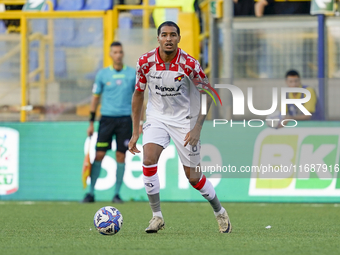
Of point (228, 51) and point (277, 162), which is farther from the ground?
point (228, 51)

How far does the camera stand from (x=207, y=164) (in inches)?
426

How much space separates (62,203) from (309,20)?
5.30 meters

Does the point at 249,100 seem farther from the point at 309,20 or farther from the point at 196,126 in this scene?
the point at 196,126

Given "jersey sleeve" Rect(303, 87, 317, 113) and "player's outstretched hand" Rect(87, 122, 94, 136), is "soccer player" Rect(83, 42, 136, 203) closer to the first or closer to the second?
"player's outstretched hand" Rect(87, 122, 94, 136)

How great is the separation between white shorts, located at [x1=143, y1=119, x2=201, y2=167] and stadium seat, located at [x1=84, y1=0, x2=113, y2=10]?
20.5ft

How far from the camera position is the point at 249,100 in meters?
11.0

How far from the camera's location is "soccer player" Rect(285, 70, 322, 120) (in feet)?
34.9

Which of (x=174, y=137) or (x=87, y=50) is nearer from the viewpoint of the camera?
(x=174, y=137)

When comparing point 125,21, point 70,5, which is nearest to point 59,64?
point 70,5

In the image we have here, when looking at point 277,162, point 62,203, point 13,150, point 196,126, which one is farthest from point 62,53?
point 196,126

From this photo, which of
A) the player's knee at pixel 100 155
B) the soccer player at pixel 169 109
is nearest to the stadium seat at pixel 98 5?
the player's knee at pixel 100 155

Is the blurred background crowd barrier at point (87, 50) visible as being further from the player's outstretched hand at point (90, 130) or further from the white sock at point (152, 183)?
the white sock at point (152, 183)

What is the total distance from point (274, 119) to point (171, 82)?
440 cm

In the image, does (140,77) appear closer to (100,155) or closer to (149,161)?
(149,161)
